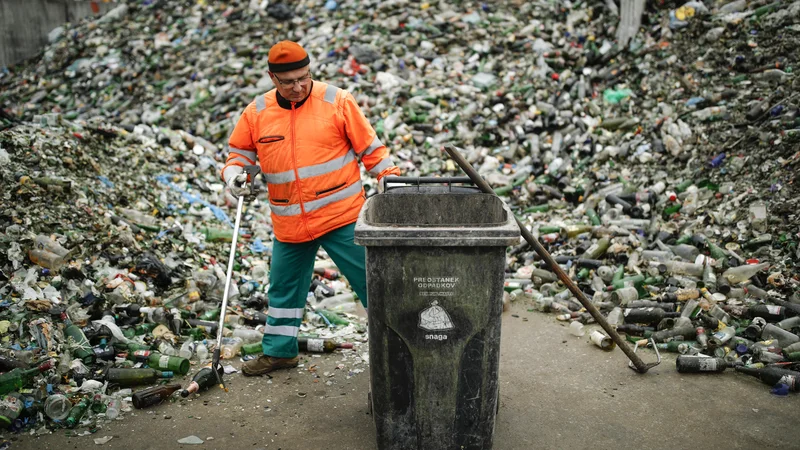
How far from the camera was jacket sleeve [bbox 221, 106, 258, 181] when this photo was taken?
3.65m

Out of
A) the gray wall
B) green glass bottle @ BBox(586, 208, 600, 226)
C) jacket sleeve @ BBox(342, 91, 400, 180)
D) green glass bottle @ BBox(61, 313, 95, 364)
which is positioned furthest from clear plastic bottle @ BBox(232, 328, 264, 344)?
the gray wall

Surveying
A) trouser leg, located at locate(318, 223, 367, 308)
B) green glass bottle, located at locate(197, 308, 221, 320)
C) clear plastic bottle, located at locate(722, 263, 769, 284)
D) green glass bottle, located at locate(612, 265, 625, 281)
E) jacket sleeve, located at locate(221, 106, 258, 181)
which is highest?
jacket sleeve, located at locate(221, 106, 258, 181)

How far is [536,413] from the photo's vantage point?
344 cm

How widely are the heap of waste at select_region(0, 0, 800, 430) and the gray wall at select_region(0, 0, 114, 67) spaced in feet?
4.77

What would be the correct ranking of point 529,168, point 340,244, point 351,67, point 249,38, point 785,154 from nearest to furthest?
point 340,244 < point 785,154 < point 529,168 < point 351,67 < point 249,38

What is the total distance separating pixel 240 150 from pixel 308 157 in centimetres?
52

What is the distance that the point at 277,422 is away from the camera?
3363 mm

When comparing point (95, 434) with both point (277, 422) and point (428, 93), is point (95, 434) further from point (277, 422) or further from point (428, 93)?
point (428, 93)

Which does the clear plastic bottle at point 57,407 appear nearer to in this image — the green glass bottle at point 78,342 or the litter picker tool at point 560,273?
the green glass bottle at point 78,342

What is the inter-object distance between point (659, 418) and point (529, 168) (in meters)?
4.56

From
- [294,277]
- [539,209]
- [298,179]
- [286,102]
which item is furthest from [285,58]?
[539,209]

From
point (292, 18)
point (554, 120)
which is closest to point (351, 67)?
point (292, 18)

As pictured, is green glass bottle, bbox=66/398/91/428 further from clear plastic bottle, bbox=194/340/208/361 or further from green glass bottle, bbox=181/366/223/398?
clear plastic bottle, bbox=194/340/208/361

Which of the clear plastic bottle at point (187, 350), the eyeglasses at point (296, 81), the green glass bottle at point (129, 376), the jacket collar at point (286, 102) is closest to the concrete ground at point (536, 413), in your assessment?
the green glass bottle at point (129, 376)
